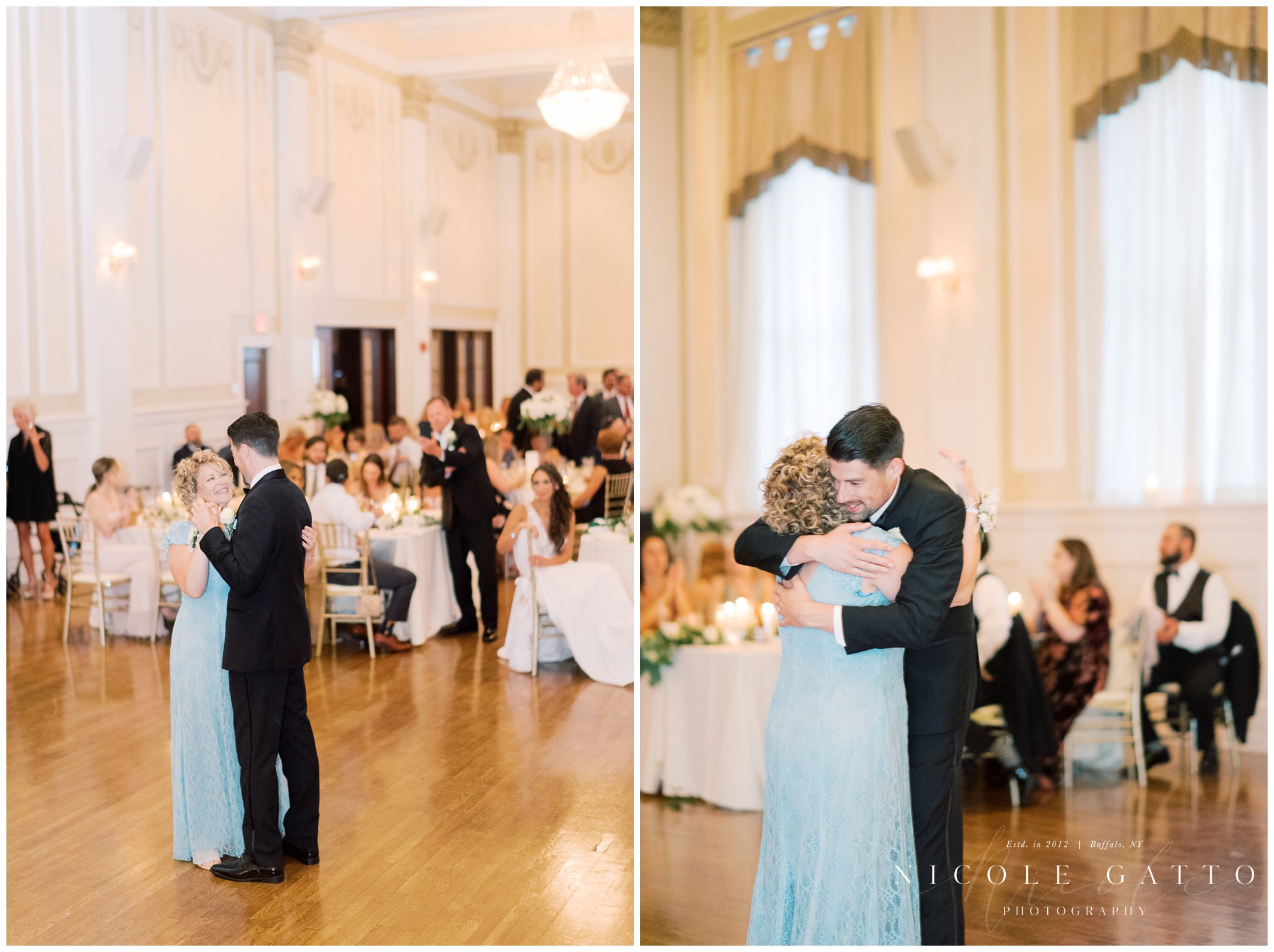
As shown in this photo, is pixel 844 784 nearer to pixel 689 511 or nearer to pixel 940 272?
pixel 689 511

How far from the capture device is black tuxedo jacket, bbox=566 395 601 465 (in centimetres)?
827

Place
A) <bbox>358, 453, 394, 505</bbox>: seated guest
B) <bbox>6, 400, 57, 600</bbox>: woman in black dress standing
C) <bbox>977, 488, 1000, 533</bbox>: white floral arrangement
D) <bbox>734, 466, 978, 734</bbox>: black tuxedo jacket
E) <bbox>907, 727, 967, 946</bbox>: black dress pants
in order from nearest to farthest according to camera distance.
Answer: <bbox>734, 466, 978, 734</bbox>: black tuxedo jacket
<bbox>907, 727, 967, 946</bbox>: black dress pants
<bbox>977, 488, 1000, 533</bbox>: white floral arrangement
<bbox>358, 453, 394, 505</bbox>: seated guest
<bbox>6, 400, 57, 600</bbox>: woman in black dress standing

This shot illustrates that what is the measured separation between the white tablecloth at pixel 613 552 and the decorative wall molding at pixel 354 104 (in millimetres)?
6823

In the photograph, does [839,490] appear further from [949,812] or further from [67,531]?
[67,531]

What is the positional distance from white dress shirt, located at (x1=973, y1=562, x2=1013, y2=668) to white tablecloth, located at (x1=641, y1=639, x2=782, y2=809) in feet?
3.58

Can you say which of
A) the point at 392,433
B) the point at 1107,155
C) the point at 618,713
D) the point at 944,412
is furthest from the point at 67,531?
the point at 1107,155

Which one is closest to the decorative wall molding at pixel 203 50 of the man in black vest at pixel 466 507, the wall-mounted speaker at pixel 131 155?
the wall-mounted speaker at pixel 131 155

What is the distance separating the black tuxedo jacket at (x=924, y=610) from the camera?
8.47ft

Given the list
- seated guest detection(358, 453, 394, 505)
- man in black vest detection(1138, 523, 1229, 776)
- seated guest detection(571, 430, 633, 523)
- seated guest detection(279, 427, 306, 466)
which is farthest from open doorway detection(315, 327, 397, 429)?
man in black vest detection(1138, 523, 1229, 776)

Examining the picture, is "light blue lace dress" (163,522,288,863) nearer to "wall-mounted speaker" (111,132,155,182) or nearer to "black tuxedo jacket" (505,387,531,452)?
"black tuxedo jacket" (505,387,531,452)

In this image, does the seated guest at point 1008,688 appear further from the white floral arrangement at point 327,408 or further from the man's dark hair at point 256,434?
the white floral arrangement at point 327,408

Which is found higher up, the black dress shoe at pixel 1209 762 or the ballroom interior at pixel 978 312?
the ballroom interior at pixel 978 312

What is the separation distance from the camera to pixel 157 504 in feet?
23.9

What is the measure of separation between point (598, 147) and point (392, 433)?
471cm
